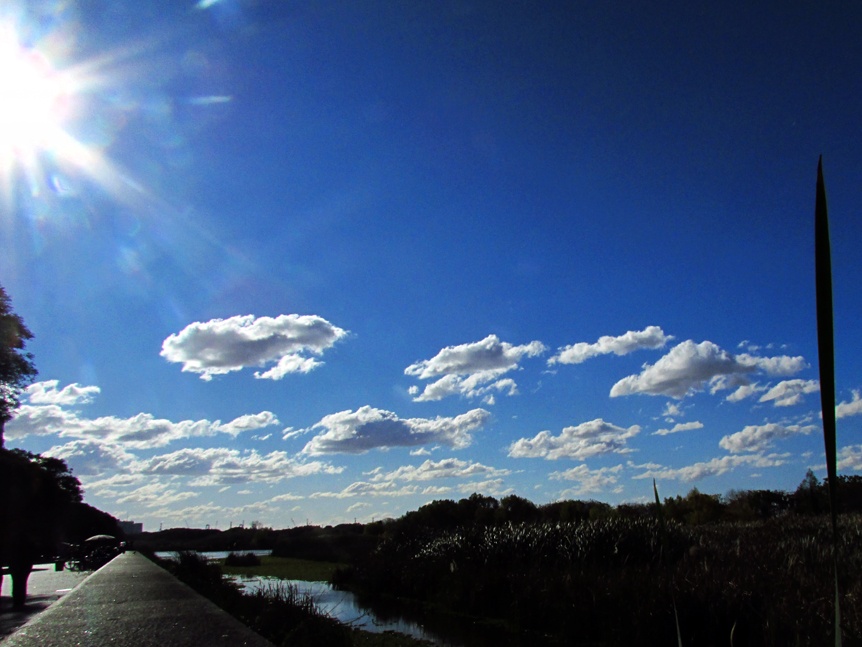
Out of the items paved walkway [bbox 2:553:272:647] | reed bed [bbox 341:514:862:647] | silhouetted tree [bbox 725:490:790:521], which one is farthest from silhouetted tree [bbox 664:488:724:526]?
paved walkway [bbox 2:553:272:647]

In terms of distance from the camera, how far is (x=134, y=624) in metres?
4.09

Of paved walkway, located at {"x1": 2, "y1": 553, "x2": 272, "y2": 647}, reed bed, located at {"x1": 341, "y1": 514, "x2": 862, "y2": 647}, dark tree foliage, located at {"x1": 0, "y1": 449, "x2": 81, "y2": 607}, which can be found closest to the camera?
paved walkway, located at {"x1": 2, "y1": 553, "x2": 272, "y2": 647}

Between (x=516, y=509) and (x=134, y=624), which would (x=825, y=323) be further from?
(x=516, y=509)

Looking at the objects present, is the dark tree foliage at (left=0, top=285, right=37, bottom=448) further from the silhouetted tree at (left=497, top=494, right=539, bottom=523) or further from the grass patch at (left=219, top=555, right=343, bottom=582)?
the silhouetted tree at (left=497, top=494, right=539, bottom=523)

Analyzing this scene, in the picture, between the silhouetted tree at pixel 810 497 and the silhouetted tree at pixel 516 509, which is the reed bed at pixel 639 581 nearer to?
the silhouetted tree at pixel 810 497

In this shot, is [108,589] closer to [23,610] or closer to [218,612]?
[218,612]

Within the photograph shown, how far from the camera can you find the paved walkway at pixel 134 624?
345 centimetres

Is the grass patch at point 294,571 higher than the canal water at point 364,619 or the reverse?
the reverse

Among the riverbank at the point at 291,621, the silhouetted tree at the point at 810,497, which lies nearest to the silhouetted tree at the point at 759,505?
the silhouetted tree at the point at 810,497

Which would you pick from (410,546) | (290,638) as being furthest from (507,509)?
(290,638)

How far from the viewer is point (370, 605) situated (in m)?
20.0

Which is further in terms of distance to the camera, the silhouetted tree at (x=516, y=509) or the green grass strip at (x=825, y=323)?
the silhouetted tree at (x=516, y=509)

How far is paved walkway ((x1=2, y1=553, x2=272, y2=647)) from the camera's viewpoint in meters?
3.45

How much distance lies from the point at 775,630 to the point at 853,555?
15.2 feet
